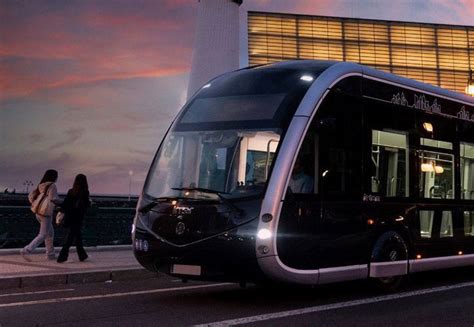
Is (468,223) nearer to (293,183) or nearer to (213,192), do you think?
(293,183)

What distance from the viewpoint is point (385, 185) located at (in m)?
9.02

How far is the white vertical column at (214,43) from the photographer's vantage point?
24.4 m

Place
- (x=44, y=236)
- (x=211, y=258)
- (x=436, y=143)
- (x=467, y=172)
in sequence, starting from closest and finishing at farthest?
(x=211, y=258) < (x=436, y=143) < (x=467, y=172) < (x=44, y=236)

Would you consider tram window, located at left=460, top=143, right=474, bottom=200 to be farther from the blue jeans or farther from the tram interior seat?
the blue jeans

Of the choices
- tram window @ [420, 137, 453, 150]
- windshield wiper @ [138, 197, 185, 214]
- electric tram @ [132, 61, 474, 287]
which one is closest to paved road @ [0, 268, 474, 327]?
electric tram @ [132, 61, 474, 287]

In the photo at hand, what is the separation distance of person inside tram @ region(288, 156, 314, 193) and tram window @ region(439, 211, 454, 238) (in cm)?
337

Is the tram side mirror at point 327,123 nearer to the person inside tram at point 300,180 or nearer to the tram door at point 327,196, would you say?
the tram door at point 327,196

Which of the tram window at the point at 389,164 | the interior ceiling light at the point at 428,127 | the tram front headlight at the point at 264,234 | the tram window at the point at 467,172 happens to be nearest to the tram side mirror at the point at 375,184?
the tram window at the point at 389,164

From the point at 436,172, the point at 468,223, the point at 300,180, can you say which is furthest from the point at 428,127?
the point at 300,180

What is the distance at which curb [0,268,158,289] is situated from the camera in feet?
31.6

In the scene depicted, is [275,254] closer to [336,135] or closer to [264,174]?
[264,174]

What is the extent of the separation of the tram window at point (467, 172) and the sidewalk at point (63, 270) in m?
5.82

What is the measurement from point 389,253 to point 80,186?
6.52 metres

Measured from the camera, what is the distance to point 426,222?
31.8 feet
